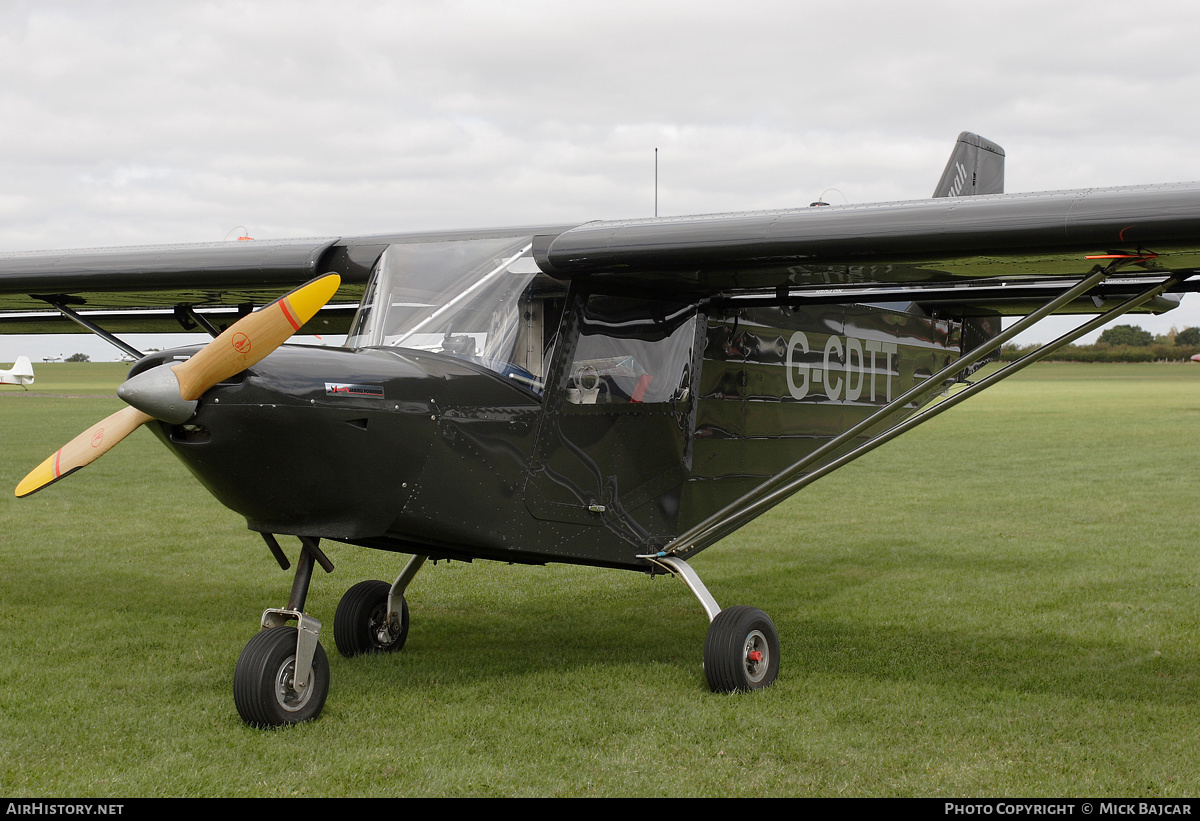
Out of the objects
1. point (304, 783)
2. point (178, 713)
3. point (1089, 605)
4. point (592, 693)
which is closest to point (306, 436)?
point (304, 783)

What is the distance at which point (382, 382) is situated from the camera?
518cm

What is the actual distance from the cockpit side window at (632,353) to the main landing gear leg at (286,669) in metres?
1.90

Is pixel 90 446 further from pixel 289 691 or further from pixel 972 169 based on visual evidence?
pixel 972 169

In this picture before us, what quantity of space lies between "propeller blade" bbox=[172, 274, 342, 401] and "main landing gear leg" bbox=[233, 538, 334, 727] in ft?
3.67

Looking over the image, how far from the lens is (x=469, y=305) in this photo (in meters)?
5.96

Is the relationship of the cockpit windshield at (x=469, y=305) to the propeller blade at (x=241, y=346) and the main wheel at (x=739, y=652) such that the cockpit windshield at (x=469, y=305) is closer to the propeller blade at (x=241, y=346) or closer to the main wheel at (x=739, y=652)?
the propeller blade at (x=241, y=346)

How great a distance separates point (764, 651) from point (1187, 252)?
128 inches

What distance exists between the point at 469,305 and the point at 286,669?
2.17 metres

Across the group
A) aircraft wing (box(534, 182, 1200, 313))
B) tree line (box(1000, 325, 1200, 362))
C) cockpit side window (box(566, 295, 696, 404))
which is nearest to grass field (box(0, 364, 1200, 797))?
cockpit side window (box(566, 295, 696, 404))

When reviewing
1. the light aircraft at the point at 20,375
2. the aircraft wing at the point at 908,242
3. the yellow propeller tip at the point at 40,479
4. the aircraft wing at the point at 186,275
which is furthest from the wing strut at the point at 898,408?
the light aircraft at the point at 20,375

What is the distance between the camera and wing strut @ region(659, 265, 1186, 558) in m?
5.97

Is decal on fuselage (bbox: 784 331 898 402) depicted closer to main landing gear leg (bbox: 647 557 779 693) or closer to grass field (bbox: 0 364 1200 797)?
grass field (bbox: 0 364 1200 797)

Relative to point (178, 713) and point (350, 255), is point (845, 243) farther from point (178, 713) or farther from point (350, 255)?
point (178, 713)

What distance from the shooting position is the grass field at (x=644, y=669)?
4.84m
